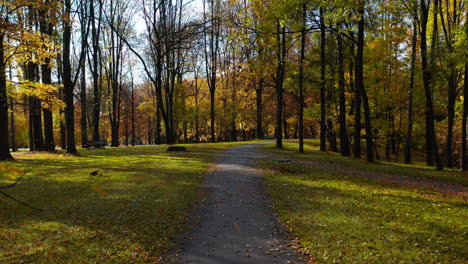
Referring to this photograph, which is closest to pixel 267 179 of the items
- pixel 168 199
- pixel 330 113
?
pixel 168 199

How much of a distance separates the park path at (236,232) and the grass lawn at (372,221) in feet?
1.60

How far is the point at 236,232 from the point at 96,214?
387cm

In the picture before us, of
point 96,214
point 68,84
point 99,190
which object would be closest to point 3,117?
point 68,84

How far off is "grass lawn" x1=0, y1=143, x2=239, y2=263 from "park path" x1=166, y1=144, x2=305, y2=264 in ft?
1.67

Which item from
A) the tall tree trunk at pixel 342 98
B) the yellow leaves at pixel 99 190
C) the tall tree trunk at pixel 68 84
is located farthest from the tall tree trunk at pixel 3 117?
the tall tree trunk at pixel 342 98

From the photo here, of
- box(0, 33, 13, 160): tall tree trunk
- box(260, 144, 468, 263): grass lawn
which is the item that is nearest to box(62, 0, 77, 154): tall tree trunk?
box(0, 33, 13, 160): tall tree trunk

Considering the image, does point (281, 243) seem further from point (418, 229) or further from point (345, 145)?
point (345, 145)

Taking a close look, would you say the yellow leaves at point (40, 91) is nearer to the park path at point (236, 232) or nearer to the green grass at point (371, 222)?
the park path at point (236, 232)

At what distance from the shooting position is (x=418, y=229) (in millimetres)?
6875

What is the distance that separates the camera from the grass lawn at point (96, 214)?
6129mm

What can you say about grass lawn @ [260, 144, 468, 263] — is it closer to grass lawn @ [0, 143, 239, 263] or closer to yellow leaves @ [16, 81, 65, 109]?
grass lawn @ [0, 143, 239, 263]

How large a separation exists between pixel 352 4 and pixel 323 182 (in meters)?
7.20

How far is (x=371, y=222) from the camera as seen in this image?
7.38 meters

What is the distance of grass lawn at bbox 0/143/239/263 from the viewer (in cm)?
613
